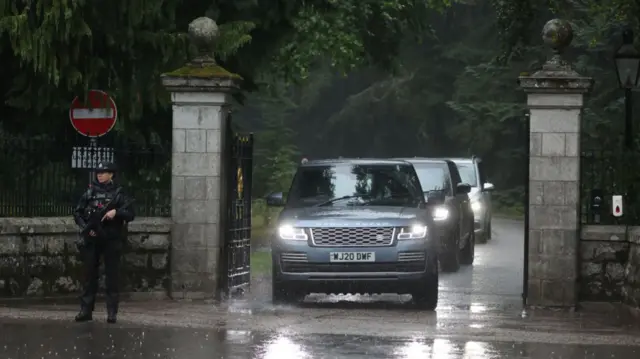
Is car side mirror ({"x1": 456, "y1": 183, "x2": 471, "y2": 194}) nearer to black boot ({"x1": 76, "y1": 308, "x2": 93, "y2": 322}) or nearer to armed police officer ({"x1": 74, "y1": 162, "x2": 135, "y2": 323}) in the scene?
armed police officer ({"x1": 74, "y1": 162, "x2": 135, "y2": 323})

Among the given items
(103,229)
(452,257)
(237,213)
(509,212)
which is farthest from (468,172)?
(509,212)

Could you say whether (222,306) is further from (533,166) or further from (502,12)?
(502,12)

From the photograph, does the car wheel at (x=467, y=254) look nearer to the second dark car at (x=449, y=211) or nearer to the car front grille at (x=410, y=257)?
the second dark car at (x=449, y=211)

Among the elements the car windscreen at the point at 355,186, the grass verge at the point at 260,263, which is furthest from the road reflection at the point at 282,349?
the grass verge at the point at 260,263

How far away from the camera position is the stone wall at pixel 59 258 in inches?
699

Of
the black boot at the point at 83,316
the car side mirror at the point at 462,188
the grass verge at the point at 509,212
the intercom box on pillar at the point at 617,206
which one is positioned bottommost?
the black boot at the point at 83,316

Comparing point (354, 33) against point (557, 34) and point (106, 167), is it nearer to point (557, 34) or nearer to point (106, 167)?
point (557, 34)

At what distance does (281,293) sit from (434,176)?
26.6ft

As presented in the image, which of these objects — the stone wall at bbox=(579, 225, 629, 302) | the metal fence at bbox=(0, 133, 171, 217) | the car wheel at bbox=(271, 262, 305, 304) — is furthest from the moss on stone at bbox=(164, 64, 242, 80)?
the stone wall at bbox=(579, 225, 629, 302)

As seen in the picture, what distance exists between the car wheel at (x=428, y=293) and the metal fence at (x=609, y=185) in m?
2.04

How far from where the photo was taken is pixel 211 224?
61.1 feet

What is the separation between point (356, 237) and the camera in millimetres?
17828

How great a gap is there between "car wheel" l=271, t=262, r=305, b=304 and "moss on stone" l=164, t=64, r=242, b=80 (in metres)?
2.33

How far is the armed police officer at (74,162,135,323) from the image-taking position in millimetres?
15812
